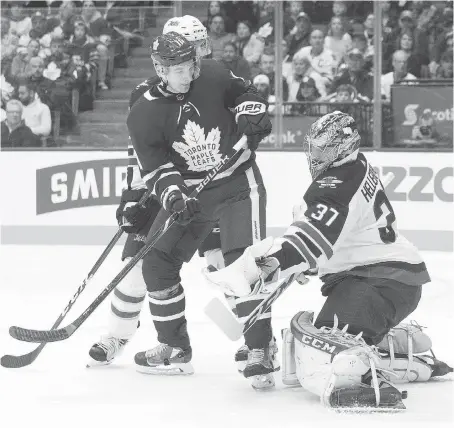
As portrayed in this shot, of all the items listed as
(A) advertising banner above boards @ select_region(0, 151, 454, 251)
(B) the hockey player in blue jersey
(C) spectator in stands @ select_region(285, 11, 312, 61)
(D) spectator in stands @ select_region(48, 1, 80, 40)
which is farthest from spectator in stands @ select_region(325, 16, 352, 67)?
(B) the hockey player in blue jersey

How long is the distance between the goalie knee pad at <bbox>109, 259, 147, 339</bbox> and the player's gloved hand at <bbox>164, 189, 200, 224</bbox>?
1.29ft

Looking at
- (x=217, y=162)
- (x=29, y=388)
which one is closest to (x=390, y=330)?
(x=217, y=162)

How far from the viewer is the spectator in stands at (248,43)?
20.8 feet

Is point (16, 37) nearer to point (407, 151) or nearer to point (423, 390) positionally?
point (407, 151)

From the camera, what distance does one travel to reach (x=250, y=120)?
3.29 m

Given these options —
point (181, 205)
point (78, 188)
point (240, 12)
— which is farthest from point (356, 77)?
point (181, 205)

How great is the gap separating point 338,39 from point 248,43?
1.72 feet

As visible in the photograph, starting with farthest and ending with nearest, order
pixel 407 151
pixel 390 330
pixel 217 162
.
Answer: pixel 407 151 < pixel 217 162 < pixel 390 330

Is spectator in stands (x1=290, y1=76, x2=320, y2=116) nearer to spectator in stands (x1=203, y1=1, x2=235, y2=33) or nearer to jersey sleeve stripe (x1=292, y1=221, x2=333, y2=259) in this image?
spectator in stands (x1=203, y1=1, x2=235, y2=33)

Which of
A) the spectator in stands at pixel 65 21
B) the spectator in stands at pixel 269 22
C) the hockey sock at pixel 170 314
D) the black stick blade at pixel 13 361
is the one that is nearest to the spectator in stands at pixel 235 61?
the spectator in stands at pixel 269 22

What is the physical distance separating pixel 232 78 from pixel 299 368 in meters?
0.97

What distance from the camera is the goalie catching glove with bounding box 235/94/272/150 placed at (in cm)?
329

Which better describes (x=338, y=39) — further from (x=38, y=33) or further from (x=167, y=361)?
(x=167, y=361)

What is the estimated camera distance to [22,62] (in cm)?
646
